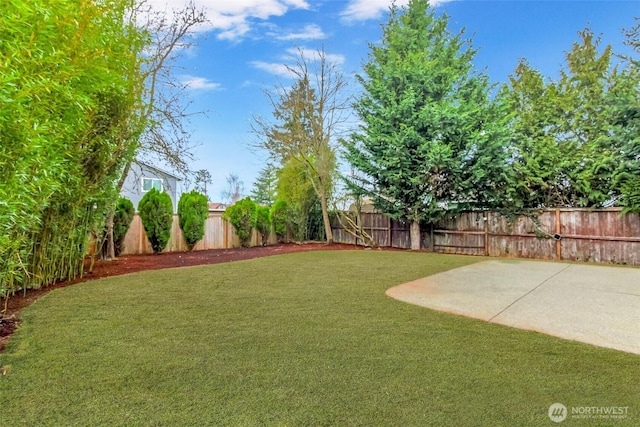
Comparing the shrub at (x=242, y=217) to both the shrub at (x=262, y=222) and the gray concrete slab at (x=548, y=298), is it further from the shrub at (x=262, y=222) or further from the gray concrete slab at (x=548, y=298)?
the gray concrete slab at (x=548, y=298)

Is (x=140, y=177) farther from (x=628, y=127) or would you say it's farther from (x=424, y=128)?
(x=628, y=127)

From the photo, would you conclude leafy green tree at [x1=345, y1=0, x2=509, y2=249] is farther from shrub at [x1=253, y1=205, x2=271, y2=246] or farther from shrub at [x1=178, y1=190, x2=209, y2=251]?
shrub at [x1=178, y1=190, x2=209, y2=251]

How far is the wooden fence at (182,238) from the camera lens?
30.9 feet

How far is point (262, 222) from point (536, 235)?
828 cm

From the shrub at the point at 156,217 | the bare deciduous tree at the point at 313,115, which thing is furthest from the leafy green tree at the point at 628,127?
the shrub at the point at 156,217

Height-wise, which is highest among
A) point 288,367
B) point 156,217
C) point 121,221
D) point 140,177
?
point 140,177

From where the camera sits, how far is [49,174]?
10.4ft

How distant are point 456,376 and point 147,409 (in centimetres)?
178

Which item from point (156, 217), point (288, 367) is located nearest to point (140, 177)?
point (156, 217)

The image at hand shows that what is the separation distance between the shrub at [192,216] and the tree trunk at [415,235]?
6.32 meters

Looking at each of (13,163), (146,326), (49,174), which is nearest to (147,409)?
(146,326)

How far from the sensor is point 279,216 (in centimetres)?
1238

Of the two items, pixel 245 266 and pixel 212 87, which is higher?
pixel 212 87

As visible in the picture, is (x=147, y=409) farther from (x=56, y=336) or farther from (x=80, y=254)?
(x=80, y=254)
